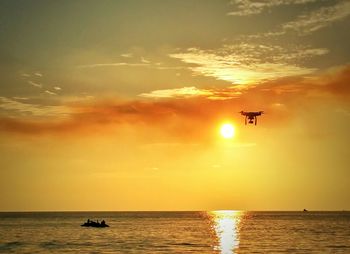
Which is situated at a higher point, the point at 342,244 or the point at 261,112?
the point at 261,112

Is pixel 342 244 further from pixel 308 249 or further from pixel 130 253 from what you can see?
pixel 130 253

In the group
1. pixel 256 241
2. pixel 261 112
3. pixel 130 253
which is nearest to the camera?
pixel 130 253

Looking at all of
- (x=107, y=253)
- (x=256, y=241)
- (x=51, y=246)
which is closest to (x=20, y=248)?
(x=51, y=246)

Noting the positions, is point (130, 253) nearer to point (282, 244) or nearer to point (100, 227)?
point (282, 244)

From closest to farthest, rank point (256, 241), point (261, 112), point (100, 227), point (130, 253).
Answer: point (130, 253), point (261, 112), point (256, 241), point (100, 227)

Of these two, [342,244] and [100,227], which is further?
[100,227]

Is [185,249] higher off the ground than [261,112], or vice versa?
[261,112]

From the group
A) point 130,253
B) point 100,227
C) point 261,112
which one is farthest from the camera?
point 100,227

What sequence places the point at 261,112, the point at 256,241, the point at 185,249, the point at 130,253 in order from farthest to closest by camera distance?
the point at 256,241 → the point at 261,112 → the point at 185,249 → the point at 130,253

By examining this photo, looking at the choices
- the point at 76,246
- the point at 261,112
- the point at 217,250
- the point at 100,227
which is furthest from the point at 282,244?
the point at 100,227
